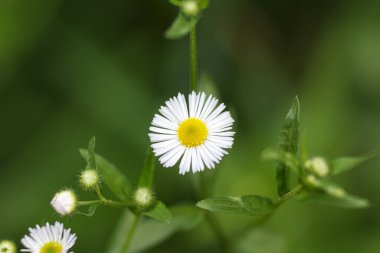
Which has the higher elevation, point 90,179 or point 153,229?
point 153,229

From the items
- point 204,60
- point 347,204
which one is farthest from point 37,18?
point 347,204

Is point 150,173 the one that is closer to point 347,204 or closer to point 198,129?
point 198,129

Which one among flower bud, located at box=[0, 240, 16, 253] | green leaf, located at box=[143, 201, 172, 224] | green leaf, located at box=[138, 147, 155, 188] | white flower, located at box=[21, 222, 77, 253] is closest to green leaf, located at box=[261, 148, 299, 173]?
green leaf, located at box=[143, 201, 172, 224]

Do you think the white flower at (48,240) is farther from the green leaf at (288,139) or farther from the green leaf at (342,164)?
the green leaf at (342,164)

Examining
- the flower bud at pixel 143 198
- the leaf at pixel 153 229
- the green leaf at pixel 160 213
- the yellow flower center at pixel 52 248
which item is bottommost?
the yellow flower center at pixel 52 248

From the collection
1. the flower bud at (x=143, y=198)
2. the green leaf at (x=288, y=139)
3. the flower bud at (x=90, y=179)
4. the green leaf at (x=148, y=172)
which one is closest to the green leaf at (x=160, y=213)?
the flower bud at (x=143, y=198)

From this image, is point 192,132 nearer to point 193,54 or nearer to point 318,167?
point 193,54

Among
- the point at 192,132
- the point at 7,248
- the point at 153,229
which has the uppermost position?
the point at 192,132

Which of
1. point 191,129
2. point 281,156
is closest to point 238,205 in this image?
point 281,156
